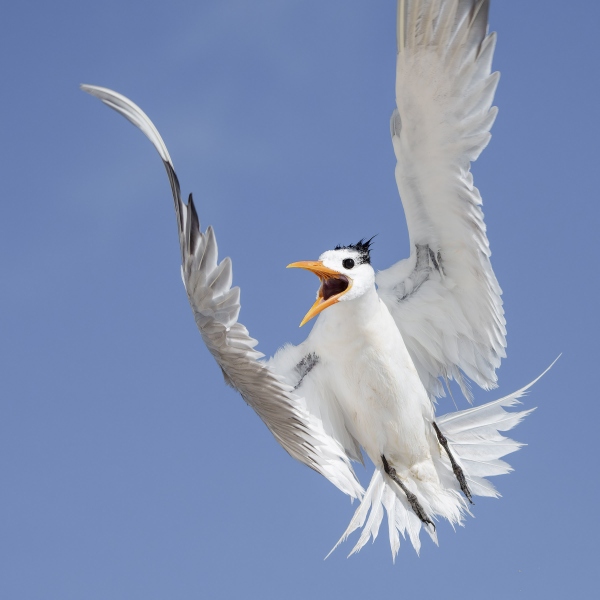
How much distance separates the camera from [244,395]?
7.81 metres

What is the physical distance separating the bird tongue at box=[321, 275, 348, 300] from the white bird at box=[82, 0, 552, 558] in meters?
0.02

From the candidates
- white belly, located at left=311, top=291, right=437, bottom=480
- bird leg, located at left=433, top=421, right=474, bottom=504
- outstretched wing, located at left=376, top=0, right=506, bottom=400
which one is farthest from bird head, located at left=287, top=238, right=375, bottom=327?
bird leg, located at left=433, top=421, right=474, bottom=504

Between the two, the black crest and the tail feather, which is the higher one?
the black crest

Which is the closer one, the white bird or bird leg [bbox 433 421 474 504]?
the white bird

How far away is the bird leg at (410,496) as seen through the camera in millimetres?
8812

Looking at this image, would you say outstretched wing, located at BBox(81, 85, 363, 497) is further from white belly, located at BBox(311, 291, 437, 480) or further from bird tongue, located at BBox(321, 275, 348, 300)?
bird tongue, located at BBox(321, 275, 348, 300)

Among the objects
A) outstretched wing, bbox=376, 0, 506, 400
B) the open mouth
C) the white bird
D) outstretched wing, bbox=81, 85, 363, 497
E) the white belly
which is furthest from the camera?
the white belly

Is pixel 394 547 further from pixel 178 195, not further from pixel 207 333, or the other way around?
pixel 178 195

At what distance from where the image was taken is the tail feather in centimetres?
873

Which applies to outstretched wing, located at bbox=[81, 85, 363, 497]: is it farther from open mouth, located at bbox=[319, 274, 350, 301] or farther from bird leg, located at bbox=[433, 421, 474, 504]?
bird leg, located at bbox=[433, 421, 474, 504]

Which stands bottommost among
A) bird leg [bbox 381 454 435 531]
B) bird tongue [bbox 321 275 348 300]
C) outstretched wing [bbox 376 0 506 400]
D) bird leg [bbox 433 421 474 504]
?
bird leg [bbox 381 454 435 531]

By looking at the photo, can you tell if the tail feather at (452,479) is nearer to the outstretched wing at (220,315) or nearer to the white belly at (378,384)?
the white belly at (378,384)

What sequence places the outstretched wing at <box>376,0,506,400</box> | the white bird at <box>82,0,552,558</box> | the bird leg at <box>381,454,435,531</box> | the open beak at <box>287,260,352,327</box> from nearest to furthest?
the white bird at <box>82,0,552,558</box> → the outstretched wing at <box>376,0,506,400</box> → the open beak at <box>287,260,352,327</box> → the bird leg at <box>381,454,435,531</box>

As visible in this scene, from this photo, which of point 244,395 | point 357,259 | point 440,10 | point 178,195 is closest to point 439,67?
point 440,10
